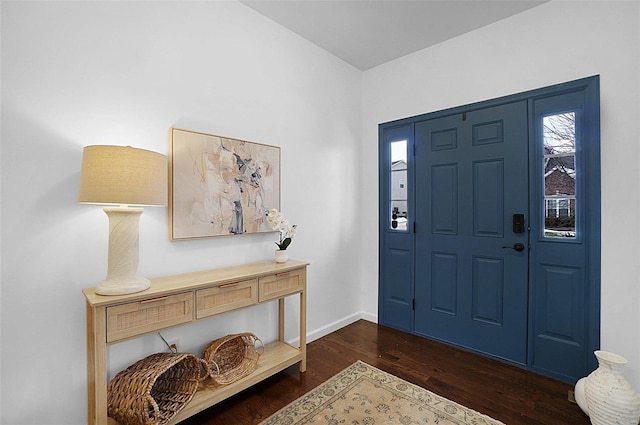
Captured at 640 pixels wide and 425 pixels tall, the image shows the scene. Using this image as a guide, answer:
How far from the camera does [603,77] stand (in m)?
2.18

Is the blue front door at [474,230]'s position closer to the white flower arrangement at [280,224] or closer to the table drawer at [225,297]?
the white flower arrangement at [280,224]

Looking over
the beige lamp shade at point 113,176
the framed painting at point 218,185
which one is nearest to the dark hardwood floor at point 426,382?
the framed painting at point 218,185

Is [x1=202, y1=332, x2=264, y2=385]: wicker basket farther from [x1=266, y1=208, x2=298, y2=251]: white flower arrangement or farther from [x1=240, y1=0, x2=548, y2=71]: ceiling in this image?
[x1=240, y1=0, x2=548, y2=71]: ceiling

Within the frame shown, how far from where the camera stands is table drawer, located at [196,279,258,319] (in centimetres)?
181

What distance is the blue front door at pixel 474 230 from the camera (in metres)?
2.56

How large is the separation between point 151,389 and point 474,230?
2.75 m

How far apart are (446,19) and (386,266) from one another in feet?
8.09

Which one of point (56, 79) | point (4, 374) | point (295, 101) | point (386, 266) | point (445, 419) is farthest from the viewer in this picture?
point (386, 266)

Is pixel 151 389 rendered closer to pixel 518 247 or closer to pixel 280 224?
pixel 280 224

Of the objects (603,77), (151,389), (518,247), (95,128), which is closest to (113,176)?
(95,128)

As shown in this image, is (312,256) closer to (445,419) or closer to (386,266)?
(386,266)

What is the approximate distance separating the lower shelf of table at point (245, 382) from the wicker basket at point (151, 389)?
0.06m

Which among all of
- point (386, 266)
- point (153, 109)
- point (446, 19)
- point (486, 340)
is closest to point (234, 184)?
point (153, 109)

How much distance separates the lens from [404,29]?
9.15 ft
